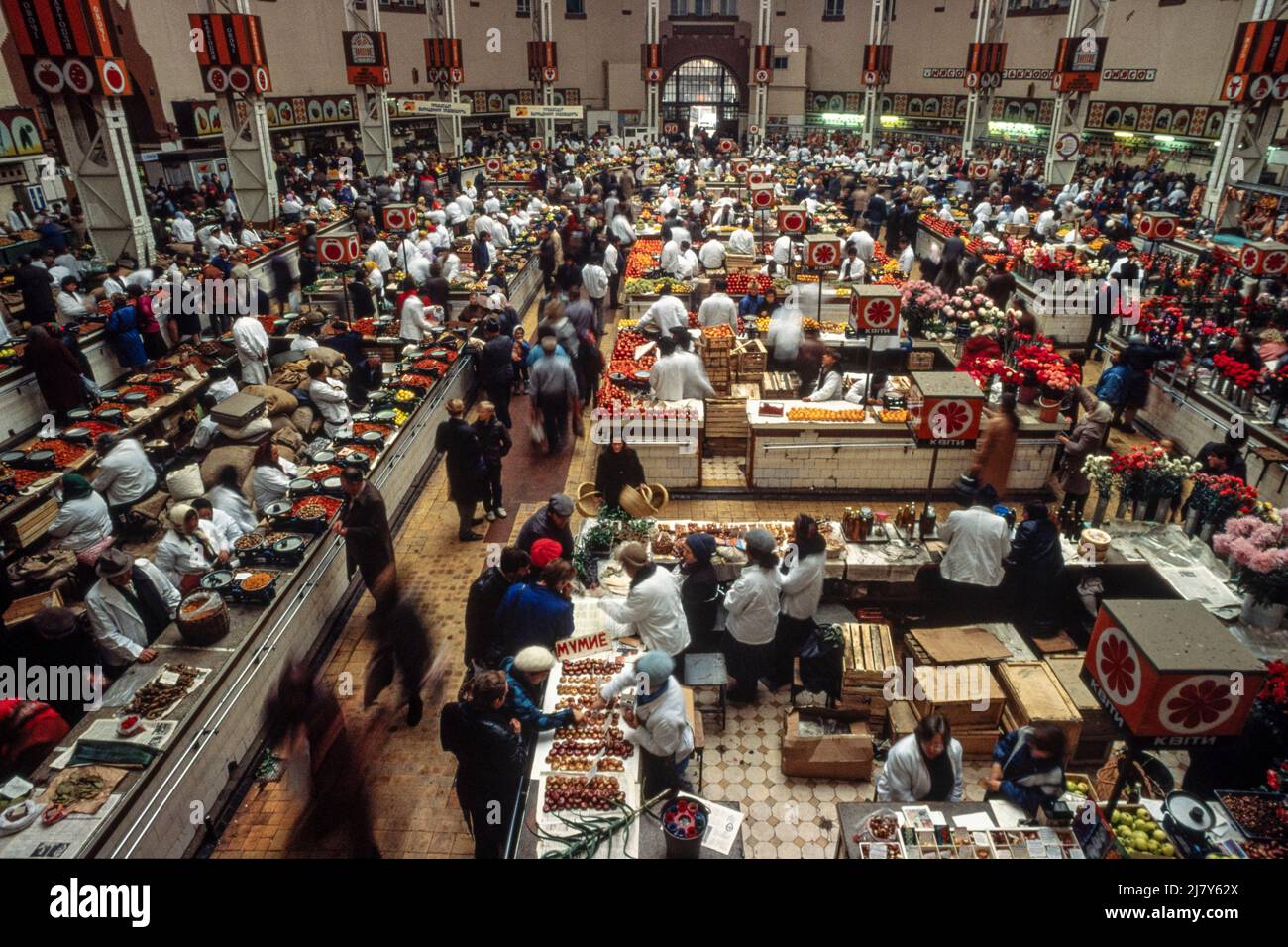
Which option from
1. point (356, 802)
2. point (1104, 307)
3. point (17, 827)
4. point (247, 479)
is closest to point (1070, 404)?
point (1104, 307)

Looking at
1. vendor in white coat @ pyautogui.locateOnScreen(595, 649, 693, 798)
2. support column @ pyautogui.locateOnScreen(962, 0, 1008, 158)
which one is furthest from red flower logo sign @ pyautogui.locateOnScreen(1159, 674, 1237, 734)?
support column @ pyautogui.locateOnScreen(962, 0, 1008, 158)

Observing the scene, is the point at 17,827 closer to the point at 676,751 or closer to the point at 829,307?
the point at 676,751

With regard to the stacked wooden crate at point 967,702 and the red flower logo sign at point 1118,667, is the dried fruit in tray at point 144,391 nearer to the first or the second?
the stacked wooden crate at point 967,702

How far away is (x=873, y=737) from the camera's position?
6066 mm

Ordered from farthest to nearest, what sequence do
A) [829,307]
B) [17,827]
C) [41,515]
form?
[829,307], [41,515], [17,827]

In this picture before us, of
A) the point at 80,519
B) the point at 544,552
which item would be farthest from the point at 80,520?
the point at 544,552

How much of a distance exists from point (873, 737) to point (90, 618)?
587cm

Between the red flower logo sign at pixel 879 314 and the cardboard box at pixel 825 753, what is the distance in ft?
15.1

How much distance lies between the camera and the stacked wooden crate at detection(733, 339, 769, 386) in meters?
11.5

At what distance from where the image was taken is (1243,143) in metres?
16.5

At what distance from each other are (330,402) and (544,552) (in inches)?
181

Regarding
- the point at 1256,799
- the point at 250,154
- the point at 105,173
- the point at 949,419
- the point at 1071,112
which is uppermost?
the point at 1071,112

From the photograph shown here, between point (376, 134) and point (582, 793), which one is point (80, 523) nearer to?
point (582, 793)

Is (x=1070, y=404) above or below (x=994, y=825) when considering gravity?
above
